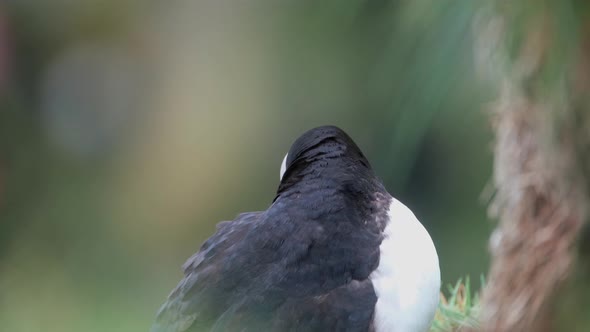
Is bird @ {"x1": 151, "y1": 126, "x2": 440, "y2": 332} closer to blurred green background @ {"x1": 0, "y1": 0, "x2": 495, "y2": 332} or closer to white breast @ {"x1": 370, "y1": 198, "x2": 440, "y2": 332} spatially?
white breast @ {"x1": 370, "y1": 198, "x2": 440, "y2": 332}

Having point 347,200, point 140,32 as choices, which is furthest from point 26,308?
point 347,200

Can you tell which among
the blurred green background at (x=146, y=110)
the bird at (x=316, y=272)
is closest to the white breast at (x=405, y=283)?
the bird at (x=316, y=272)

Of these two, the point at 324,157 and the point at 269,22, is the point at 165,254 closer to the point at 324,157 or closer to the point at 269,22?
the point at 269,22

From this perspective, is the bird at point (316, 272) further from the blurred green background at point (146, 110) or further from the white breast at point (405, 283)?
the blurred green background at point (146, 110)

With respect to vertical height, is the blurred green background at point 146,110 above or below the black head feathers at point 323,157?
above

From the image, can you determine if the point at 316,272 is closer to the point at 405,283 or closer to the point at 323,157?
the point at 405,283

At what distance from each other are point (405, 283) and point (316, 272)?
140 millimetres

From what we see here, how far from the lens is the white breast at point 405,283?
1098 mm

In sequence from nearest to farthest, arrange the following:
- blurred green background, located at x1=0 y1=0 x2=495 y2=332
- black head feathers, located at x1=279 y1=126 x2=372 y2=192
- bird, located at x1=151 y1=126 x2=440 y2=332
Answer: blurred green background, located at x1=0 y1=0 x2=495 y2=332
bird, located at x1=151 y1=126 x2=440 y2=332
black head feathers, located at x1=279 y1=126 x2=372 y2=192

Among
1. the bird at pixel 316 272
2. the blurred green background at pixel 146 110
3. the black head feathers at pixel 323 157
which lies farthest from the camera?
the black head feathers at pixel 323 157

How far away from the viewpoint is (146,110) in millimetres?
974

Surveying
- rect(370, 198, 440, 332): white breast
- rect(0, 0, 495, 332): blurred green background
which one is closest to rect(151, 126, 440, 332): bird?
rect(370, 198, 440, 332): white breast

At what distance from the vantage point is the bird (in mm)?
1064

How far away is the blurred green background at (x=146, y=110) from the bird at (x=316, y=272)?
0.38ft
